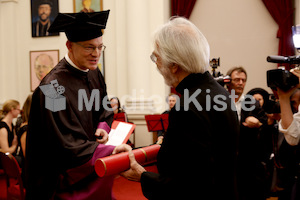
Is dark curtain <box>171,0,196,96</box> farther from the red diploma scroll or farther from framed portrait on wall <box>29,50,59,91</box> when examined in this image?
the red diploma scroll

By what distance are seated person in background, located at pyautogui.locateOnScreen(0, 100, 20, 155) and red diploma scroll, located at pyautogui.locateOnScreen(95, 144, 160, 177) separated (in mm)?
3801

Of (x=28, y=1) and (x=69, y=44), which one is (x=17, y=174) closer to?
(x=69, y=44)

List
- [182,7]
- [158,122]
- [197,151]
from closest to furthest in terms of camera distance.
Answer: [197,151]
[158,122]
[182,7]

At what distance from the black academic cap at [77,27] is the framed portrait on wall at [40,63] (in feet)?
19.9

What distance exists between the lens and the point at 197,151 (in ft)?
4.45

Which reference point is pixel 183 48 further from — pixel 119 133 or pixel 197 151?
pixel 119 133

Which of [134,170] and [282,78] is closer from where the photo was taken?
[134,170]

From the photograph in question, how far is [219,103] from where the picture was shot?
1496mm

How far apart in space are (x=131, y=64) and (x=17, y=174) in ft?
14.0

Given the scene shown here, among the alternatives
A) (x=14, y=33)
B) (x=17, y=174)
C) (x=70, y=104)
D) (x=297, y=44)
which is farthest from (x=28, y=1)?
(x=297, y=44)

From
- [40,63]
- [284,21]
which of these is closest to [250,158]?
[284,21]

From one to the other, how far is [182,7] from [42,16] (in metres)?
3.77

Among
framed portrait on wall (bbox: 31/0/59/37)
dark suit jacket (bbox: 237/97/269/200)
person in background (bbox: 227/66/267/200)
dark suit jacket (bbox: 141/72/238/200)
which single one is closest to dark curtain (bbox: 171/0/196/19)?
framed portrait on wall (bbox: 31/0/59/37)

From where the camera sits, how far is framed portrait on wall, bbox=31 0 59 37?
7.86 metres
